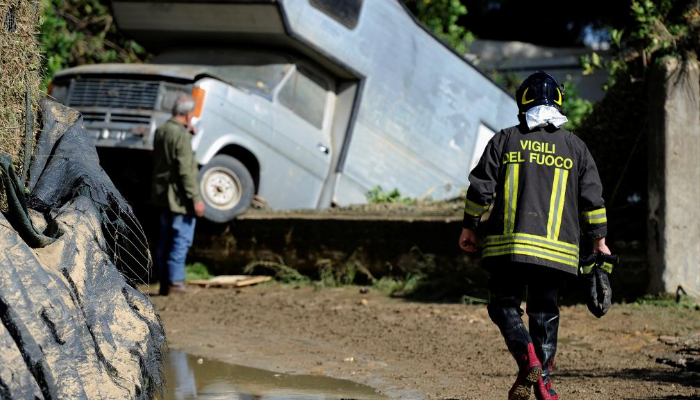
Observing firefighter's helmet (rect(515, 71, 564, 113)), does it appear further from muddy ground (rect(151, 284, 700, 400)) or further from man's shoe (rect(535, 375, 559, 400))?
muddy ground (rect(151, 284, 700, 400))

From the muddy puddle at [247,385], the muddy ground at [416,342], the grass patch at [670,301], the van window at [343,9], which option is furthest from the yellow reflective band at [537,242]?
the van window at [343,9]

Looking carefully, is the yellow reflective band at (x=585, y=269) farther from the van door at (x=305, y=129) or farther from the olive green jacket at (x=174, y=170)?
the van door at (x=305, y=129)

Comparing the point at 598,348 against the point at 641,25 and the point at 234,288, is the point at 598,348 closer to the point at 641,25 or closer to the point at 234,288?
the point at 641,25

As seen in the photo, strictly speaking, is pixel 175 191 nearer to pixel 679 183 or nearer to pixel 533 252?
pixel 679 183

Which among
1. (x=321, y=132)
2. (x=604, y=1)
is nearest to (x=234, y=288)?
(x=321, y=132)

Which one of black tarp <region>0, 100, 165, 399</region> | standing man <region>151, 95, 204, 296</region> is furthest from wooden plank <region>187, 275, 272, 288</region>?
black tarp <region>0, 100, 165, 399</region>

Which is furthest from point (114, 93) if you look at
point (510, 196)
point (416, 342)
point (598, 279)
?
point (598, 279)

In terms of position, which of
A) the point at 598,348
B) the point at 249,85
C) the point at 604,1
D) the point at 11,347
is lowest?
the point at 11,347

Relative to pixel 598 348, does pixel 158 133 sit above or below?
above

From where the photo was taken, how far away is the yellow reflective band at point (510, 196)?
202 inches

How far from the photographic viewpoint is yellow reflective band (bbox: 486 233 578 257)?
5043 millimetres

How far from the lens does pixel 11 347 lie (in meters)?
3.46

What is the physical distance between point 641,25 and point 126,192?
5.58 metres

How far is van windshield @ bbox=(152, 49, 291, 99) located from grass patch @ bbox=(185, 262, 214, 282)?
202 cm
